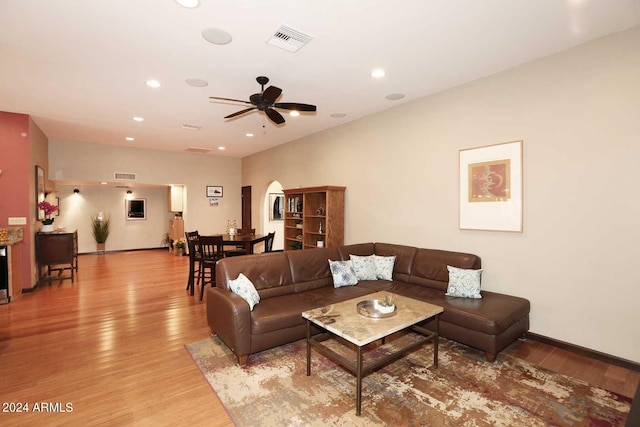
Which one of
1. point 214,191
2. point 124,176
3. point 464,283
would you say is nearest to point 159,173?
point 124,176

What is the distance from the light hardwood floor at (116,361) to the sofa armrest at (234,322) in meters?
0.38

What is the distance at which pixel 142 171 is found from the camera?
7.95 m

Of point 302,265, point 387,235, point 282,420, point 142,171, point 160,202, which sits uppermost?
point 142,171

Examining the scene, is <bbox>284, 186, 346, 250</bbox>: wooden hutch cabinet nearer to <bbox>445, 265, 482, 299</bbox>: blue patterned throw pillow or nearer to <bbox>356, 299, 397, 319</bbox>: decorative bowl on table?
<bbox>445, 265, 482, 299</bbox>: blue patterned throw pillow

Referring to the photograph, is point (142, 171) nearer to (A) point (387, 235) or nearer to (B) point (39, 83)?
(B) point (39, 83)

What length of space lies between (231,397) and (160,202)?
9.62m

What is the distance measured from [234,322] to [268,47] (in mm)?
2666

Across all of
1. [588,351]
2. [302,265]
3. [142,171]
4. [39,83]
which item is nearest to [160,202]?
[142,171]

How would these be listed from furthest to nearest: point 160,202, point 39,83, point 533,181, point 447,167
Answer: point 160,202 < point 447,167 < point 39,83 < point 533,181

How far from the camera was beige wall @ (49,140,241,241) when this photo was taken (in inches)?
280

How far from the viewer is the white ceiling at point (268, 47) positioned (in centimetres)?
240

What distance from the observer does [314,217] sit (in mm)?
5840

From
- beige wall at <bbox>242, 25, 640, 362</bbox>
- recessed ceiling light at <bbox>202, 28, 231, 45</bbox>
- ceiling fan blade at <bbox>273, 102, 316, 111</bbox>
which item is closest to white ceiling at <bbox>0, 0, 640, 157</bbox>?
recessed ceiling light at <bbox>202, 28, 231, 45</bbox>

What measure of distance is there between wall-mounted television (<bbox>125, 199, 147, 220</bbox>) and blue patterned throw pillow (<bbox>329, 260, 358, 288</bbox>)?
28.5 ft
